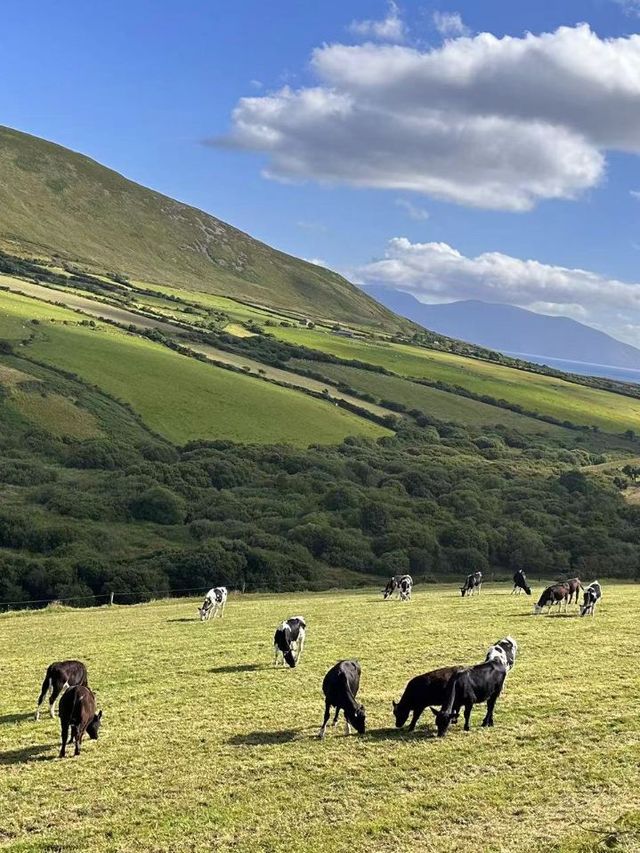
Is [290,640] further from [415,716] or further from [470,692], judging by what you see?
[470,692]

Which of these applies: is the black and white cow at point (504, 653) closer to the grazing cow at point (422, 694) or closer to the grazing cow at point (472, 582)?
the grazing cow at point (422, 694)

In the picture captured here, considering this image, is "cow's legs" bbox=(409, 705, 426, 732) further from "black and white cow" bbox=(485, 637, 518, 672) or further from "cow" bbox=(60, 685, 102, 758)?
"cow" bbox=(60, 685, 102, 758)

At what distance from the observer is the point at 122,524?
74562 millimetres

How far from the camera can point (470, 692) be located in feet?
55.5

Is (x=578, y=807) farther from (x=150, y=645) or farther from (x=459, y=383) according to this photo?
(x=459, y=383)

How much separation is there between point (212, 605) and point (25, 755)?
20.5 meters

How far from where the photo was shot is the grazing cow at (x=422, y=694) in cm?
1683

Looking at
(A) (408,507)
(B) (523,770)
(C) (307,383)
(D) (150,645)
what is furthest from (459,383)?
(B) (523,770)

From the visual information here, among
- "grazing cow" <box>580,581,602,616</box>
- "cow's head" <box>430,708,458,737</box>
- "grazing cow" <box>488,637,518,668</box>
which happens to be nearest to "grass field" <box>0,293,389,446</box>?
"grazing cow" <box>580,581,602,616</box>

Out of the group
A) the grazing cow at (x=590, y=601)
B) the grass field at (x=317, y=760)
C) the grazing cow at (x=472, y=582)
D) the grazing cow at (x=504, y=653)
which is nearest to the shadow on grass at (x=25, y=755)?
the grass field at (x=317, y=760)

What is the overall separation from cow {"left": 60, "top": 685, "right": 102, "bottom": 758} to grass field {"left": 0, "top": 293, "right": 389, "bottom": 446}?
9217 cm

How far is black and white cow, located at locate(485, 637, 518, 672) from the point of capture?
60.9ft

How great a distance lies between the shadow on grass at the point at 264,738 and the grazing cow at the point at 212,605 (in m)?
18.8

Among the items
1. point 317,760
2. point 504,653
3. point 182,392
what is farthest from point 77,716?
point 182,392
